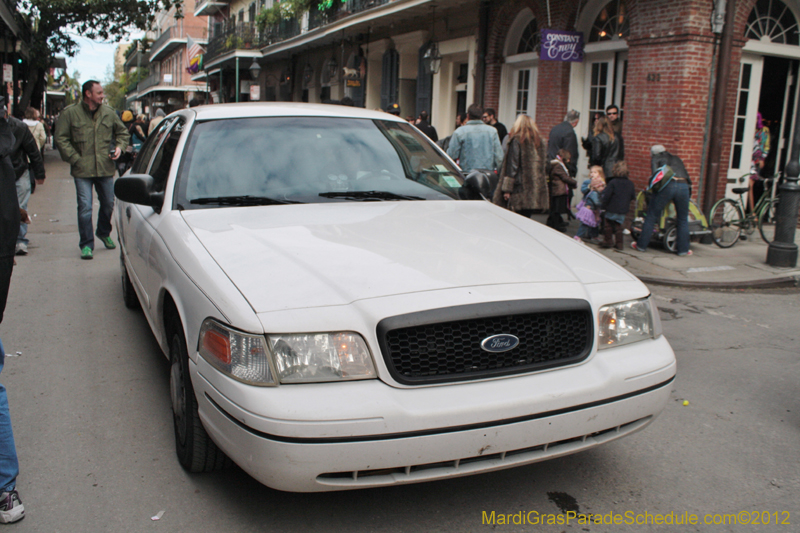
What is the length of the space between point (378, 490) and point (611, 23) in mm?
11024

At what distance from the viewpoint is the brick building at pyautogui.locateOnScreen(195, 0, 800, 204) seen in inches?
406

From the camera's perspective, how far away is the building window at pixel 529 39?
545 inches

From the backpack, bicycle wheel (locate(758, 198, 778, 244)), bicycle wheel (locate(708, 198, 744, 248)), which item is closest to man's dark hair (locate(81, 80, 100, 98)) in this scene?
the backpack

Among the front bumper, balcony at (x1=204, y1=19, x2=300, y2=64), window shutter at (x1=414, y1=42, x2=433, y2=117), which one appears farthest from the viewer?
balcony at (x1=204, y1=19, x2=300, y2=64)

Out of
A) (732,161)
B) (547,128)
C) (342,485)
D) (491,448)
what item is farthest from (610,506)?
(547,128)

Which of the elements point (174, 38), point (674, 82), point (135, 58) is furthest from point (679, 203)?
point (135, 58)

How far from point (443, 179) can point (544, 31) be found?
8353 millimetres

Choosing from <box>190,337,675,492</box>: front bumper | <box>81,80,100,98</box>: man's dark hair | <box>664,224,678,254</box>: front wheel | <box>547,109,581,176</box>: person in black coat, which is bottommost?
<box>664,224,678,254</box>: front wheel

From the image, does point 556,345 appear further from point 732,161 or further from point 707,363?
point 732,161

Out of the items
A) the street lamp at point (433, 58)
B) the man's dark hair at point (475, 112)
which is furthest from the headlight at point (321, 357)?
the street lamp at point (433, 58)

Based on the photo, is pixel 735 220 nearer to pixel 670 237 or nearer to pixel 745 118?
pixel 670 237

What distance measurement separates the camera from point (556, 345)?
2.69m

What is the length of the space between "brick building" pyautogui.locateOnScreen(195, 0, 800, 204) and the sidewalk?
1351mm

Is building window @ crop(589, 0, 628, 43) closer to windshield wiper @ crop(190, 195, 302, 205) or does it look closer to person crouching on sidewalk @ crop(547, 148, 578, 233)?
person crouching on sidewalk @ crop(547, 148, 578, 233)
